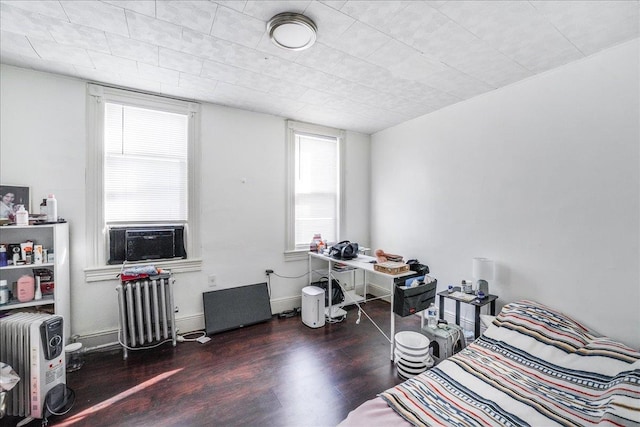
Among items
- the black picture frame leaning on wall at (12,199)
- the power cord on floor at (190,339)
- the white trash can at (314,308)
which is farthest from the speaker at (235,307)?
the black picture frame leaning on wall at (12,199)

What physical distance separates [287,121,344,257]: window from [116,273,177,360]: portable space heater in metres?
1.61

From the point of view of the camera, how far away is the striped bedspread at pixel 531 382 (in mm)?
1453

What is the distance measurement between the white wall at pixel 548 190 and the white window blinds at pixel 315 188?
4.32 ft

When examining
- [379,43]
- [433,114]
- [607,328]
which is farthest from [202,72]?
[607,328]

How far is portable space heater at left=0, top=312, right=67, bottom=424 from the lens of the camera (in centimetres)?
180

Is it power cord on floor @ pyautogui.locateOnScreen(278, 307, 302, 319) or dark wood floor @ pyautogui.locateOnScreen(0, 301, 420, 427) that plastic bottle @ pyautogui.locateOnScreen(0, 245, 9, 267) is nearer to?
dark wood floor @ pyautogui.locateOnScreen(0, 301, 420, 427)

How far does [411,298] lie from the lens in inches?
96.9

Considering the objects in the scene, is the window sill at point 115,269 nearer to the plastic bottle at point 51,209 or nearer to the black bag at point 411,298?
the plastic bottle at point 51,209

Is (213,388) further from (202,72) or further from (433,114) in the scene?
(433,114)

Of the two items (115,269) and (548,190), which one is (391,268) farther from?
(115,269)

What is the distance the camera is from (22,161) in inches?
94.2

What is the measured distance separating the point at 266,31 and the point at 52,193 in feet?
8.21

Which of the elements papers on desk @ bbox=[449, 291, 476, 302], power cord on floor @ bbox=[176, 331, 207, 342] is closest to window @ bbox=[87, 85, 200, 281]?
power cord on floor @ bbox=[176, 331, 207, 342]

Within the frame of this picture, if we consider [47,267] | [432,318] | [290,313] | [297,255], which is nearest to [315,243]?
[297,255]
